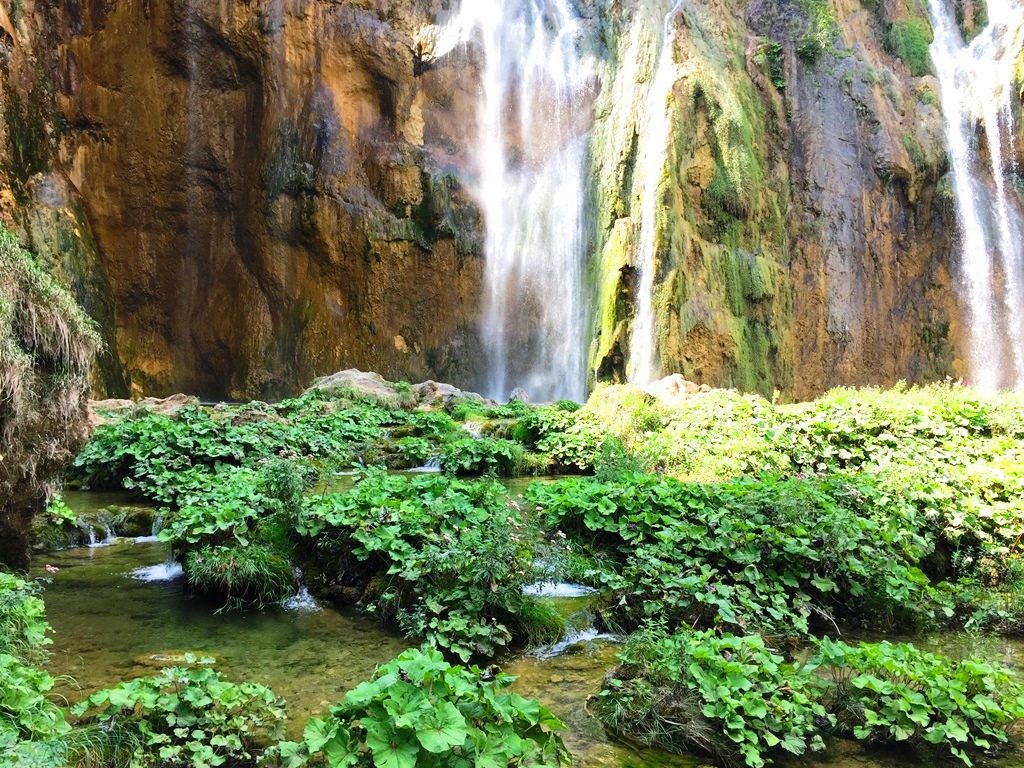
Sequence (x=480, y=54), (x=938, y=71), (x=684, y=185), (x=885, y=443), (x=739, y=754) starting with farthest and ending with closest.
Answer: (x=938, y=71) → (x=480, y=54) → (x=684, y=185) → (x=885, y=443) → (x=739, y=754)

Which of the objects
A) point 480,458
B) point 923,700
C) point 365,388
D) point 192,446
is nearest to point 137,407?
point 365,388

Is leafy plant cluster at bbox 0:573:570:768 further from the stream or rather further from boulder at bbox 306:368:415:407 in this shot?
boulder at bbox 306:368:415:407

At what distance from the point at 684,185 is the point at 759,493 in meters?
16.0

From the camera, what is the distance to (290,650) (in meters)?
4.39

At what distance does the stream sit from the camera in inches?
137

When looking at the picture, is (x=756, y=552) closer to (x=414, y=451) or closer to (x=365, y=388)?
Answer: (x=414, y=451)

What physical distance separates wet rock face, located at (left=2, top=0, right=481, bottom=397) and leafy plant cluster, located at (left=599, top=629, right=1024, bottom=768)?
1899 centimetres

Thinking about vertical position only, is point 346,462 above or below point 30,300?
below

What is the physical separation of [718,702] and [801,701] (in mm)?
387

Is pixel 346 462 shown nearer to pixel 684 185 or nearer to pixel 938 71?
pixel 684 185

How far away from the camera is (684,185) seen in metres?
20.2

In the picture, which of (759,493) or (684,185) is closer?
(759,493)

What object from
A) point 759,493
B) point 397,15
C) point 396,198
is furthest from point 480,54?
point 759,493

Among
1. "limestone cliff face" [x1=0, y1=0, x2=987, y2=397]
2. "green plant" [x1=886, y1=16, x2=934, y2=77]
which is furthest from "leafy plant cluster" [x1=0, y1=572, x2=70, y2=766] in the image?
"green plant" [x1=886, y1=16, x2=934, y2=77]
